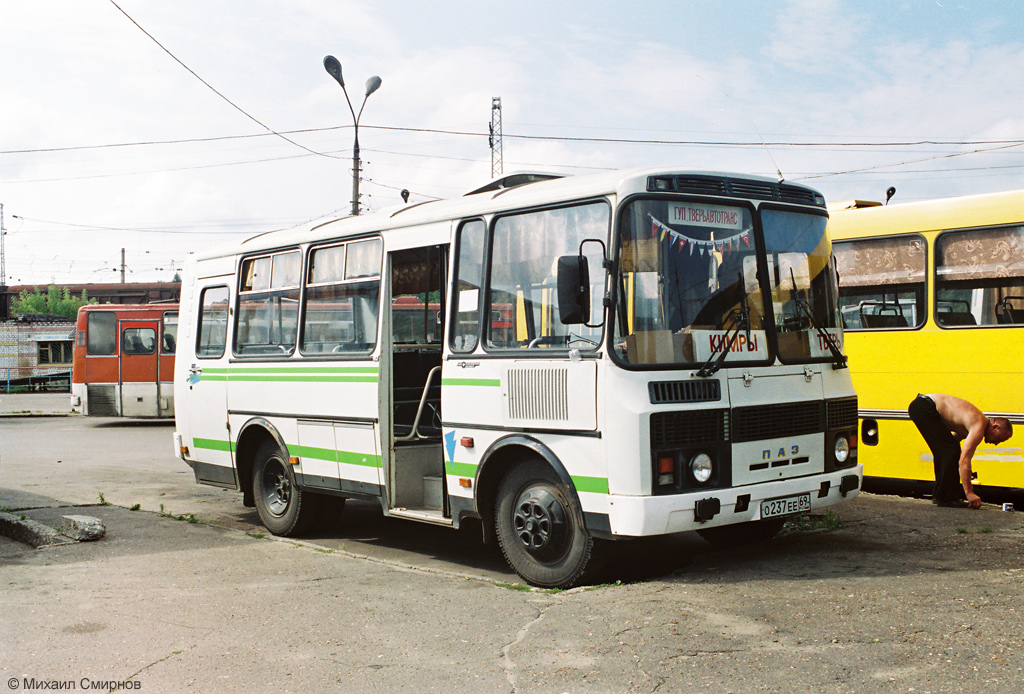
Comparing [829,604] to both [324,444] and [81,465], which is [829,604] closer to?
[324,444]

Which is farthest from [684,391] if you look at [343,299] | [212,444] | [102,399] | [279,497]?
[102,399]

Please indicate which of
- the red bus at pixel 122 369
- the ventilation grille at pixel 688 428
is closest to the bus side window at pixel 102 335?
the red bus at pixel 122 369

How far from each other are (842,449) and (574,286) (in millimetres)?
2543

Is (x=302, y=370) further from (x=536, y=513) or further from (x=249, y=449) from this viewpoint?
(x=536, y=513)

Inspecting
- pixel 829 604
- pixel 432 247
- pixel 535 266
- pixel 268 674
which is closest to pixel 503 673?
pixel 268 674

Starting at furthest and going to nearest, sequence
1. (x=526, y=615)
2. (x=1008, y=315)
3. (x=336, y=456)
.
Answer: (x=1008, y=315), (x=336, y=456), (x=526, y=615)

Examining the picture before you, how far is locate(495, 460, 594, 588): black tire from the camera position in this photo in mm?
6680

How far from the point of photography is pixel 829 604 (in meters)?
5.84

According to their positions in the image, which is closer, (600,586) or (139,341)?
(600,586)

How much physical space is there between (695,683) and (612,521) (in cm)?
167

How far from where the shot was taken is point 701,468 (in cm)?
640

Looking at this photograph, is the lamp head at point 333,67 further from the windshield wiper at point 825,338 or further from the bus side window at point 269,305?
the windshield wiper at point 825,338

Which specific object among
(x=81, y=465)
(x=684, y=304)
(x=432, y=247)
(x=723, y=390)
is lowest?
(x=81, y=465)

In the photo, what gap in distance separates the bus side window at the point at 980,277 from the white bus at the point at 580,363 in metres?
3.11
